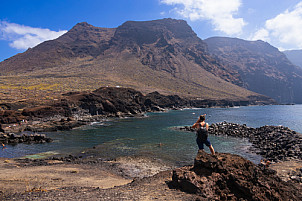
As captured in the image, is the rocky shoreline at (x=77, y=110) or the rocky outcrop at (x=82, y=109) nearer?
the rocky shoreline at (x=77, y=110)

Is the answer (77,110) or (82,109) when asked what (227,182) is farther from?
(82,109)

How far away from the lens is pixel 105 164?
1838cm

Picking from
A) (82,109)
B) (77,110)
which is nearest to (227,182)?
(77,110)

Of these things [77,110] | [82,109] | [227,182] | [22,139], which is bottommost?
[22,139]

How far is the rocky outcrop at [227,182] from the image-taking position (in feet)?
23.9

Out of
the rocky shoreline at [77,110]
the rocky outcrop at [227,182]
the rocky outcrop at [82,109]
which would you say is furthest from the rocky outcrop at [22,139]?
the rocky outcrop at [227,182]

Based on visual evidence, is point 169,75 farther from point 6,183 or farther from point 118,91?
point 6,183

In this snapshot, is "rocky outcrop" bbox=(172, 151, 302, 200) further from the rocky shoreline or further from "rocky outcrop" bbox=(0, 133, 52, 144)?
the rocky shoreline

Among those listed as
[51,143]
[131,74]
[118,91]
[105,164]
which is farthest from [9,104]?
[131,74]

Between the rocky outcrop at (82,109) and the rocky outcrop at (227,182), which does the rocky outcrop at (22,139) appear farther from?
the rocky outcrop at (227,182)

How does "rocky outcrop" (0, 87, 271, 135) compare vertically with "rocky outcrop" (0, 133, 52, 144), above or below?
above

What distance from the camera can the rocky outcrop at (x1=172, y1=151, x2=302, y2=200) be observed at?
7.29m

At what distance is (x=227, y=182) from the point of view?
7754 mm

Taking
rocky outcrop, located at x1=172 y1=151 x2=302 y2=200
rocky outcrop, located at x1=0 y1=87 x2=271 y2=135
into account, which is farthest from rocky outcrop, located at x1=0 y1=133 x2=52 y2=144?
rocky outcrop, located at x1=172 y1=151 x2=302 y2=200
